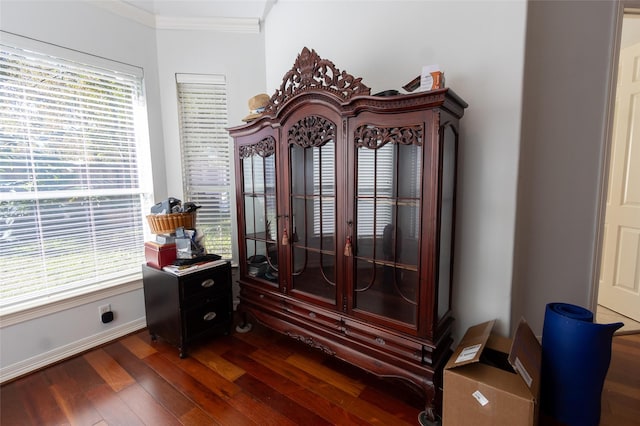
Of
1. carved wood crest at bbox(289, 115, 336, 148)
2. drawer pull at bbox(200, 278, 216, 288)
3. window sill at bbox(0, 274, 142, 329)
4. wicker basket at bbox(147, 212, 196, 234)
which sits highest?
carved wood crest at bbox(289, 115, 336, 148)

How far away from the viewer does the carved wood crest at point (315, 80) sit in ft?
5.28

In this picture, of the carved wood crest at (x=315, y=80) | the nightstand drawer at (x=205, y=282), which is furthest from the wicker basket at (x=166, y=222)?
the carved wood crest at (x=315, y=80)

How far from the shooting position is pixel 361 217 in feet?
5.61

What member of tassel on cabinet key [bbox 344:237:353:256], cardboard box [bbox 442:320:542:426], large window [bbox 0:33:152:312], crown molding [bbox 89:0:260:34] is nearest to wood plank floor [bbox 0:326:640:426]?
cardboard box [bbox 442:320:542:426]

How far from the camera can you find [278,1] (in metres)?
2.58

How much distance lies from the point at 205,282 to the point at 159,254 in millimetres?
405

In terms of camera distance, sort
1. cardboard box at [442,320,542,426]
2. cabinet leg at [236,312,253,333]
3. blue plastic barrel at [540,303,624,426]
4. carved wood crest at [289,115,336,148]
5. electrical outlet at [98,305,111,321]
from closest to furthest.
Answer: cardboard box at [442,320,542,426], blue plastic barrel at [540,303,624,426], carved wood crest at [289,115,336,148], electrical outlet at [98,305,111,321], cabinet leg at [236,312,253,333]

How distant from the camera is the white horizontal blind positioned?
275cm

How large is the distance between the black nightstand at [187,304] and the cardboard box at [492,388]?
5.58ft

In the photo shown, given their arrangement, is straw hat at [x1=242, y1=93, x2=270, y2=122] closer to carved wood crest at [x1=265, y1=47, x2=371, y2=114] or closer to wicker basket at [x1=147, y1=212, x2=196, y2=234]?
carved wood crest at [x1=265, y1=47, x2=371, y2=114]

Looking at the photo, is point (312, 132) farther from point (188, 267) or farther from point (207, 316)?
point (207, 316)

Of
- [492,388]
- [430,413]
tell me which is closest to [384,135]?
[492,388]

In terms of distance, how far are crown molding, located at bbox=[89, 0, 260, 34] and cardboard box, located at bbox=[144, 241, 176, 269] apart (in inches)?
74.4

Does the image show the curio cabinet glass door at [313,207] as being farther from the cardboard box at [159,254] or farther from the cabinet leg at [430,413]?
the cardboard box at [159,254]
